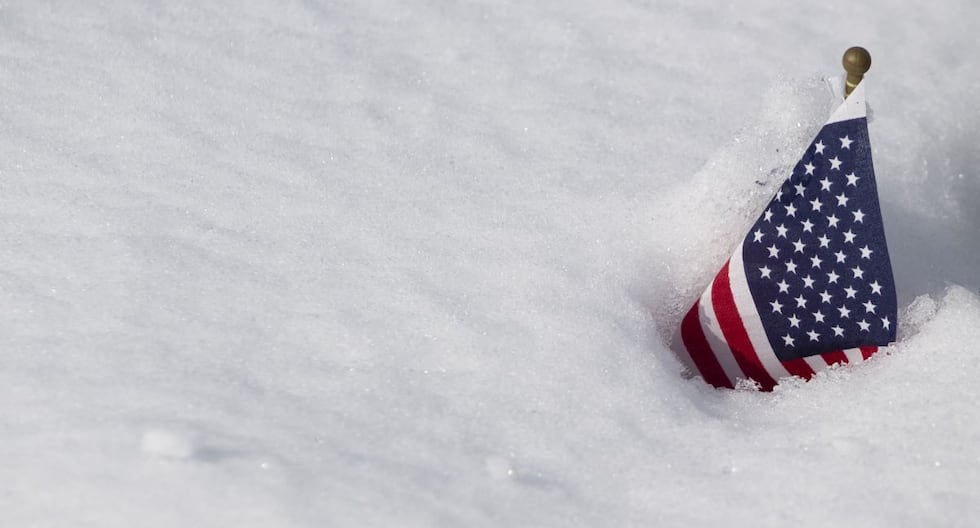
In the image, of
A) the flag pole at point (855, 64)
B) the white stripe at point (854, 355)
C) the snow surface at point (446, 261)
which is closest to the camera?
the snow surface at point (446, 261)

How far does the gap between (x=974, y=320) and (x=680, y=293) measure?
50 cm

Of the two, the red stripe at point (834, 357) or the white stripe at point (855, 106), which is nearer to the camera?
the white stripe at point (855, 106)

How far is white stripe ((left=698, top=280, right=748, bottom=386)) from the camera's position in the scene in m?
1.87

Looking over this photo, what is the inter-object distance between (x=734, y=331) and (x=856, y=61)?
1.64 ft

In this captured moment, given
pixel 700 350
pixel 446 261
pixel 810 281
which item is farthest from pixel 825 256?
pixel 446 261

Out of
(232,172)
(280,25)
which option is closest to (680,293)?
(232,172)

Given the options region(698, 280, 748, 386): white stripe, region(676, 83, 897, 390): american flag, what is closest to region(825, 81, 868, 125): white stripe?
region(676, 83, 897, 390): american flag

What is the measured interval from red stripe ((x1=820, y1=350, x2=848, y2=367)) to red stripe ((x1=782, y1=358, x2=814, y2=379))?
0.03 meters

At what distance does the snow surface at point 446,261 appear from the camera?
1479 millimetres

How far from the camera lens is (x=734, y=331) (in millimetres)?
1854

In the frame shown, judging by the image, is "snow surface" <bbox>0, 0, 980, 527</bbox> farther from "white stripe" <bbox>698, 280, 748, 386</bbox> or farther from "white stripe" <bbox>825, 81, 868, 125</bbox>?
"white stripe" <bbox>825, 81, 868, 125</bbox>

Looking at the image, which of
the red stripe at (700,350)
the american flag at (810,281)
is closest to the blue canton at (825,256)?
the american flag at (810,281)

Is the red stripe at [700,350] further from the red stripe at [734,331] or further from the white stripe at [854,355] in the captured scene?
the white stripe at [854,355]

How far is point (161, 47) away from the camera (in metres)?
2.26
